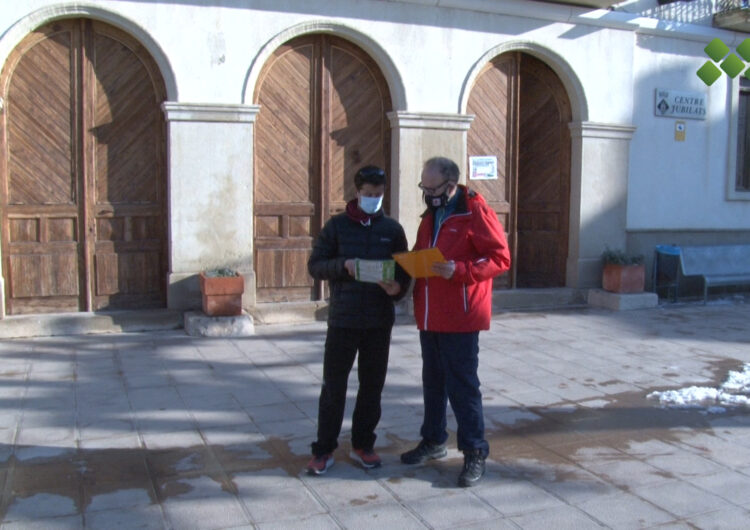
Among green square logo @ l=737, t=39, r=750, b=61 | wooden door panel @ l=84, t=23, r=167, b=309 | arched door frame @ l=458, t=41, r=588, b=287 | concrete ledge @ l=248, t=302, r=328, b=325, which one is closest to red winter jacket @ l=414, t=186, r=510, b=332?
concrete ledge @ l=248, t=302, r=328, b=325

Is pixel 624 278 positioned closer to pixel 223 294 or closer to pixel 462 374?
pixel 223 294

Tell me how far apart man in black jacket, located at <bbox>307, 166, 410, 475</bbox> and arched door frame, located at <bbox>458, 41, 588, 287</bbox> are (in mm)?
5796

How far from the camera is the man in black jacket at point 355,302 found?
4332 mm

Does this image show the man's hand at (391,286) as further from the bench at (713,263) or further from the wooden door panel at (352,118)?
the bench at (713,263)

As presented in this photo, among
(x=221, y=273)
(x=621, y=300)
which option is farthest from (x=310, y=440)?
(x=621, y=300)

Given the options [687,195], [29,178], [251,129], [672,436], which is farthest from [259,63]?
[687,195]

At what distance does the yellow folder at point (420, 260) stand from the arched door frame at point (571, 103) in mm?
6015

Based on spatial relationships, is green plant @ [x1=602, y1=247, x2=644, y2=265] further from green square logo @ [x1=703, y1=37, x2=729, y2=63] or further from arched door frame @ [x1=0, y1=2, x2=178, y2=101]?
arched door frame @ [x1=0, y1=2, x2=178, y2=101]

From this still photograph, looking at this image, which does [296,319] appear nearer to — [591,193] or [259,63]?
[259,63]

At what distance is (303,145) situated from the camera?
9109 mm

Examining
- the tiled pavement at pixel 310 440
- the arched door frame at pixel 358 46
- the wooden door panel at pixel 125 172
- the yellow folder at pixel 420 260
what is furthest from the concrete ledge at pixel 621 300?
the yellow folder at pixel 420 260

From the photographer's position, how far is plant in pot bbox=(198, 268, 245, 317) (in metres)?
8.11

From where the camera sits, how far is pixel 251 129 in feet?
28.2

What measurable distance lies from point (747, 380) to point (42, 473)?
5.47m
